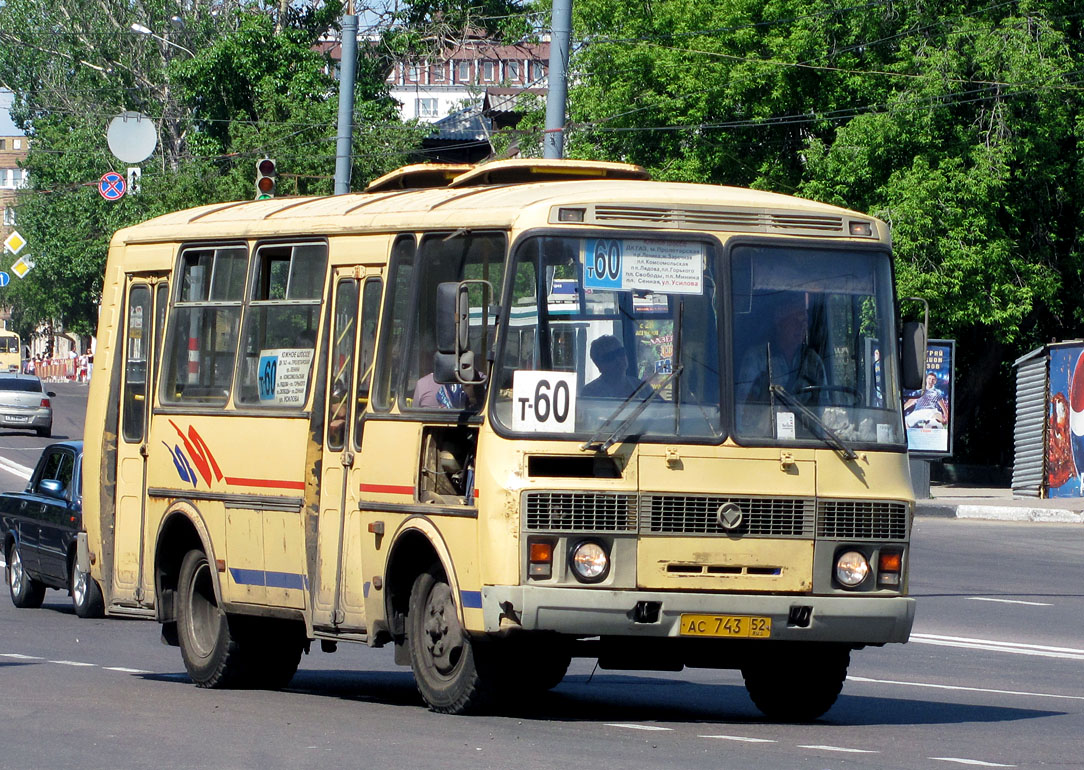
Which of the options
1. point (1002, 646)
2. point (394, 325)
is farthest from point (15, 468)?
point (394, 325)

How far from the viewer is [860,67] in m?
39.1

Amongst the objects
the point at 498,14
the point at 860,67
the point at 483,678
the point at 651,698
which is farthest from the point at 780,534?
the point at 498,14

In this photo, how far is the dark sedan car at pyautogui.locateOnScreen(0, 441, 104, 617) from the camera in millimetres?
17797

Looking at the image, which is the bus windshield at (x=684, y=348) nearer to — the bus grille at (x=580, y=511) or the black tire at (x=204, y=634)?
the bus grille at (x=580, y=511)

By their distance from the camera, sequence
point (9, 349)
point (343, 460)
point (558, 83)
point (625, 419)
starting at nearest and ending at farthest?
1. point (625, 419)
2. point (343, 460)
3. point (558, 83)
4. point (9, 349)

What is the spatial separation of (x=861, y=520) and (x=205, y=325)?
444cm

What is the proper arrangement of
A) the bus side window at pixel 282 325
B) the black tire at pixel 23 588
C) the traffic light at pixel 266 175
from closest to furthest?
the bus side window at pixel 282 325 < the black tire at pixel 23 588 < the traffic light at pixel 266 175

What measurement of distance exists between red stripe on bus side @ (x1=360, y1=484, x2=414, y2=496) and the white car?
133ft

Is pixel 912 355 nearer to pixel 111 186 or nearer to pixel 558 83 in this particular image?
pixel 558 83

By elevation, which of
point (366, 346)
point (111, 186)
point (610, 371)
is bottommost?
point (610, 371)

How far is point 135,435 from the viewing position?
12.7 metres

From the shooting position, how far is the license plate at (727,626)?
9.34 metres

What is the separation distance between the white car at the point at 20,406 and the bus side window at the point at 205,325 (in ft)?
126

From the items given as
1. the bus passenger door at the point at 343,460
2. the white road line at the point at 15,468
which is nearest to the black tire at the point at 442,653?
the bus passenger door at the point at 343,460
